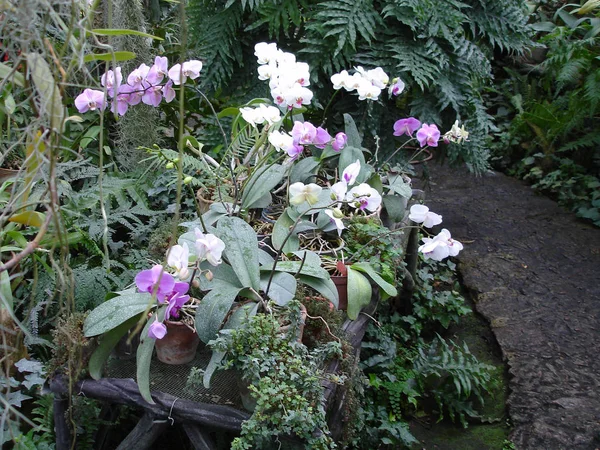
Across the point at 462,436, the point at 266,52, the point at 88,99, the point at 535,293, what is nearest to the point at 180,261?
the point at 88,99

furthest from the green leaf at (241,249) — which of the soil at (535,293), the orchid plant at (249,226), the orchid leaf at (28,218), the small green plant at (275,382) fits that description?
the soil at (535,293)

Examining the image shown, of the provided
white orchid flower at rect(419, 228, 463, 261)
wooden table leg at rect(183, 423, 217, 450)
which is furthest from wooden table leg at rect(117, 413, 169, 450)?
white orchid flower at rect(419, 228, 463, 261)

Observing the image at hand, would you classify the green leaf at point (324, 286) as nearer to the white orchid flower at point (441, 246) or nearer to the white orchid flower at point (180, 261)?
the white orchid flower at point (441, 246)

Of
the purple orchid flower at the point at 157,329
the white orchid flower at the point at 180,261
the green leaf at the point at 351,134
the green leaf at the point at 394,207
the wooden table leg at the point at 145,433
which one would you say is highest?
the green leaf at the point at 351,134

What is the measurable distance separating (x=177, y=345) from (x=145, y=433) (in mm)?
205

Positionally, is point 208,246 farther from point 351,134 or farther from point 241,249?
point 351,134

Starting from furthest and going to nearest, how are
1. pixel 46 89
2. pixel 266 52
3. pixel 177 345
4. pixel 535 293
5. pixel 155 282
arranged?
pixel 535 293 < pixel 266 52 < pixel 177 345 < pixel 155 282 < pixel 46 89

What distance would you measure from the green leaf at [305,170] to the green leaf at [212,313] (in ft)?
2.57

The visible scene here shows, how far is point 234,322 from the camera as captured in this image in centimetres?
145

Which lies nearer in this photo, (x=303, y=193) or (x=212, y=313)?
(x=212, y=313)

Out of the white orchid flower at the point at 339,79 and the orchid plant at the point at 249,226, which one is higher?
the white orchid flower at the point at 339,79

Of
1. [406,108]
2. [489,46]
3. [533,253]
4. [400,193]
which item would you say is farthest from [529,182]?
[400,193]

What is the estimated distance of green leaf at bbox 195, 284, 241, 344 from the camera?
4.62 ft

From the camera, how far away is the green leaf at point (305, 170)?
2172 mm
